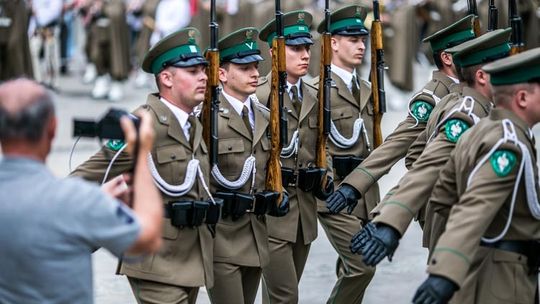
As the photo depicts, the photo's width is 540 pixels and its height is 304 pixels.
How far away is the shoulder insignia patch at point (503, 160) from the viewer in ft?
16.5

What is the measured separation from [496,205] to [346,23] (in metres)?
3.47

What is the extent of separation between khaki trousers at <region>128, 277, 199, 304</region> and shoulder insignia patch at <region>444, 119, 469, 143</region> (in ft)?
4.59

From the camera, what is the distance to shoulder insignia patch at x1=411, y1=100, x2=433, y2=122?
6.87 meters

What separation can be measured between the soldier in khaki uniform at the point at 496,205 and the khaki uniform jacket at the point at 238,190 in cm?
155

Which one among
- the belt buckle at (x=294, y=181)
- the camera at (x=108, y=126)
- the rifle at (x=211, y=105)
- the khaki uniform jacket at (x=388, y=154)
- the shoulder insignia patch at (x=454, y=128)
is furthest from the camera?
the belt buckle at (x=294, y=181)

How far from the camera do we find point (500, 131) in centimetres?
512

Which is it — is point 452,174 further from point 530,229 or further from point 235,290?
point 235,290

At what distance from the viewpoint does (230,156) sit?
671cm

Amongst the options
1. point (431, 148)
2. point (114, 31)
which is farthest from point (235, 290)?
point (114, 31)

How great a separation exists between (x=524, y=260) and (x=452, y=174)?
1.45 ft

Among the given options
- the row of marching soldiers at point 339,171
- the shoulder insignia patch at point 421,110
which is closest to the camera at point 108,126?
the row of marching soldiers at point 339,171

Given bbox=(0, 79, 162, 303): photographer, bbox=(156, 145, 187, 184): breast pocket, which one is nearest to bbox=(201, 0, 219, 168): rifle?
bbox=(156, 145, 187, 184): breast pocket

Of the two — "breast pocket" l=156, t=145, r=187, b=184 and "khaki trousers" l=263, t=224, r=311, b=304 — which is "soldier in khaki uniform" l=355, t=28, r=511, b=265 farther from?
"khaki trousers" l=263, t=224, r=311, b=304

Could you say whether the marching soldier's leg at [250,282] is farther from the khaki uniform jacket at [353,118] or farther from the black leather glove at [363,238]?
the khaki uniform jacket at [353,118]
